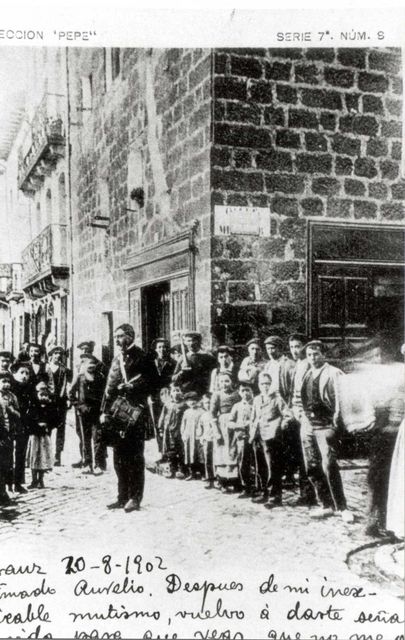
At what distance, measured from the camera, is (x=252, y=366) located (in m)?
2.39

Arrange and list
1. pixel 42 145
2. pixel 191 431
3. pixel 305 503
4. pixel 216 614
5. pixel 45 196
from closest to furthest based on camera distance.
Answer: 1. pixel 216 614
2. pixel 305 503
3. pixel 191 431
4. pixel 42 145
5. pixel 45 196

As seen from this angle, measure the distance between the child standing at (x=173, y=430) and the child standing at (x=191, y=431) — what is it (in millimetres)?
16

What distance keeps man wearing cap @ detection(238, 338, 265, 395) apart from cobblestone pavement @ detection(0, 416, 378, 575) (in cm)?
43

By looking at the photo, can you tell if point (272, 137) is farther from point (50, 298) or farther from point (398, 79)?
point (50, 298)

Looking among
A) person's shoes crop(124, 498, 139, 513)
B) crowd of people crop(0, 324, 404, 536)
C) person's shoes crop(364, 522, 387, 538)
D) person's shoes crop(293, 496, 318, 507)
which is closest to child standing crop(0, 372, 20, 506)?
crowd of people crop(0, 324, 404, 536)

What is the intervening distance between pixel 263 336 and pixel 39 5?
1.49m

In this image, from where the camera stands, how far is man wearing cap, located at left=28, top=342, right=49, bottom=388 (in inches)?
96.3

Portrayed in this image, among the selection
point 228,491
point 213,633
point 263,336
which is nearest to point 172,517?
point 228,491

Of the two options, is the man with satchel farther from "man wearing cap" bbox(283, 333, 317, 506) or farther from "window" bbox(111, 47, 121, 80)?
"window" bbox(111, 47, 121, 80)

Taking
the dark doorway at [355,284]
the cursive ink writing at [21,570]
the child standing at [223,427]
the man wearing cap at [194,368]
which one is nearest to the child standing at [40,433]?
the cursive ink writing at [21,570]

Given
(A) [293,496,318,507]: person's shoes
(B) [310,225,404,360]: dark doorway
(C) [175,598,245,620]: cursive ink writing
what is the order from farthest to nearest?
(B) [310,225,404,360]: dark doorway
(A) [293,496,318,507]: person's shoes
(C) [175,598,245,620]: cursive ink writing

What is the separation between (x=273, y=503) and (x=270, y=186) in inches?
46.7

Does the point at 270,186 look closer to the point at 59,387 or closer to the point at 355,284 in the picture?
the point at 355,284

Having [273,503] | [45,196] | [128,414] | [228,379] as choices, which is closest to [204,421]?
[228,379]
